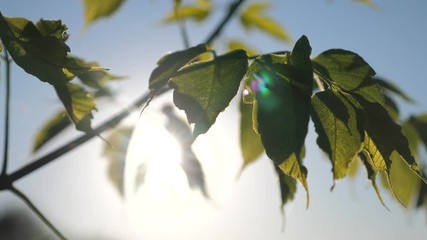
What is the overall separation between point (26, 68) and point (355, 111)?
45 cm

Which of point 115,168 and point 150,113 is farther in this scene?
point 115,168

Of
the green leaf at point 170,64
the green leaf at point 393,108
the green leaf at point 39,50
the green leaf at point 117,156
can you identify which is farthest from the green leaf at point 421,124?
the green leaf at point 39,50

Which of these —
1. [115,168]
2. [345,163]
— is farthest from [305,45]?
[115,168]

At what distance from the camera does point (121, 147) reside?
4.86ft

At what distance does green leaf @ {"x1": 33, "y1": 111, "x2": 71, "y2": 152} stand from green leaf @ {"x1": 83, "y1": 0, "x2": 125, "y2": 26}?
1.00 ft

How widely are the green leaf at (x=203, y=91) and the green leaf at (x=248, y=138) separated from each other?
0.84 feet

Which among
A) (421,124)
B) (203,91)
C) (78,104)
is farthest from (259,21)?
(203,91)

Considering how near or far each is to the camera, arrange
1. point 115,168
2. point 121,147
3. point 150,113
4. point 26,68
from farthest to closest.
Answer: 1. point 115,168
2. point 121,147
3. point 150,113
4. point 26,68

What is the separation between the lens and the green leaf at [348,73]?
67 centimetres

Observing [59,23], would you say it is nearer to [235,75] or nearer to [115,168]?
[235,75]

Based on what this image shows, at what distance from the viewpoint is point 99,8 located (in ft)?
3.53

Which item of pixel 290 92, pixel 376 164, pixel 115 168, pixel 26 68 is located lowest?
pixel 115 168

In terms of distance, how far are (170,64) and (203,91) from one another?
7cm

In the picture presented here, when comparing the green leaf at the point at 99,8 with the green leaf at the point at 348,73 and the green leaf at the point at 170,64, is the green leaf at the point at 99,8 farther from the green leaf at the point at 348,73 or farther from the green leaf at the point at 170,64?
the green leaf at the point at 348,73
